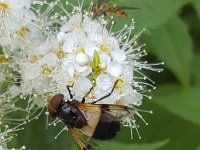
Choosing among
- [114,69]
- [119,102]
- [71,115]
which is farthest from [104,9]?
[71,115]

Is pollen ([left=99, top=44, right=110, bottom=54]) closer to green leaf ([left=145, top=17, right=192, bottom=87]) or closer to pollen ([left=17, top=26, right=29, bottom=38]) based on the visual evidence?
pollen ([left=17, top=26, right=29, bottom=38])

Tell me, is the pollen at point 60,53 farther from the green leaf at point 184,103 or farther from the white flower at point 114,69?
the green leaf at point 184,103

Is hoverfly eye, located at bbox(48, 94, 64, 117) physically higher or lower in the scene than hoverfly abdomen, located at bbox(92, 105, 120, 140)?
higher

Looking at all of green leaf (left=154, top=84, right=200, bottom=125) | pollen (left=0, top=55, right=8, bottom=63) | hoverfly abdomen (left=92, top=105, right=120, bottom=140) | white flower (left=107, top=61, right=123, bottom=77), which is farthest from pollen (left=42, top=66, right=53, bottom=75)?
green leaf (left=154, top=84, right=200, bottom=125)

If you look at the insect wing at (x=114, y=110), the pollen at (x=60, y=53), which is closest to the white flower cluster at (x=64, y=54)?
the pollen at (x=60, y=53)

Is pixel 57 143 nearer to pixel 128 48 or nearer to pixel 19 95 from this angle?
pixel 19 95

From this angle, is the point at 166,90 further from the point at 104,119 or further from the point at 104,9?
the point at 104,119
